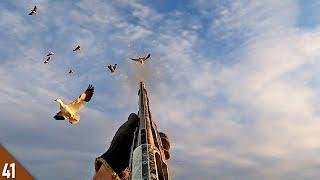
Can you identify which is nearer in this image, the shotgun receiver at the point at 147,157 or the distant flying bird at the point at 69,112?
the distant flying bird at the point at 69,112

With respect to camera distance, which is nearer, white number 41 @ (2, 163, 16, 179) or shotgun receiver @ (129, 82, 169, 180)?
white number 41 @ (2, 163, 16, 179)

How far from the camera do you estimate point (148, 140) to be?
87312 mm

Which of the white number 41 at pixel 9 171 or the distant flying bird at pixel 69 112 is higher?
the distant flying bird at pixel 69 112

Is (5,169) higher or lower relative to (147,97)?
lower

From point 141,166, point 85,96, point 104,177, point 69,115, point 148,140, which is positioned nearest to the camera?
point 69,115

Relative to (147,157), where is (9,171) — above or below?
below

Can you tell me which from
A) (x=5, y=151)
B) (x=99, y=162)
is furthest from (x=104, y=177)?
(x=5, y=151)

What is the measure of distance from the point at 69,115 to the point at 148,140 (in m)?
30.8

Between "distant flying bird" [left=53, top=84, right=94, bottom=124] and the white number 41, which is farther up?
"distant flying bird" [left=53, top=84, right=94, bottom=124]

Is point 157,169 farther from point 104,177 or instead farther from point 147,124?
point 104,177

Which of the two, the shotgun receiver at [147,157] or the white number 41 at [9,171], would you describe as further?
the shotgun receiver at [147,157]

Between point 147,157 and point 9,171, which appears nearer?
point 9,171

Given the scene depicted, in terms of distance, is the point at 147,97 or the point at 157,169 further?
the point at 147,97

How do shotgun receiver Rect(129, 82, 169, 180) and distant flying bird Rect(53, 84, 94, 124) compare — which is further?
shotgun receiver Rect(129, 82, 169, 180)
